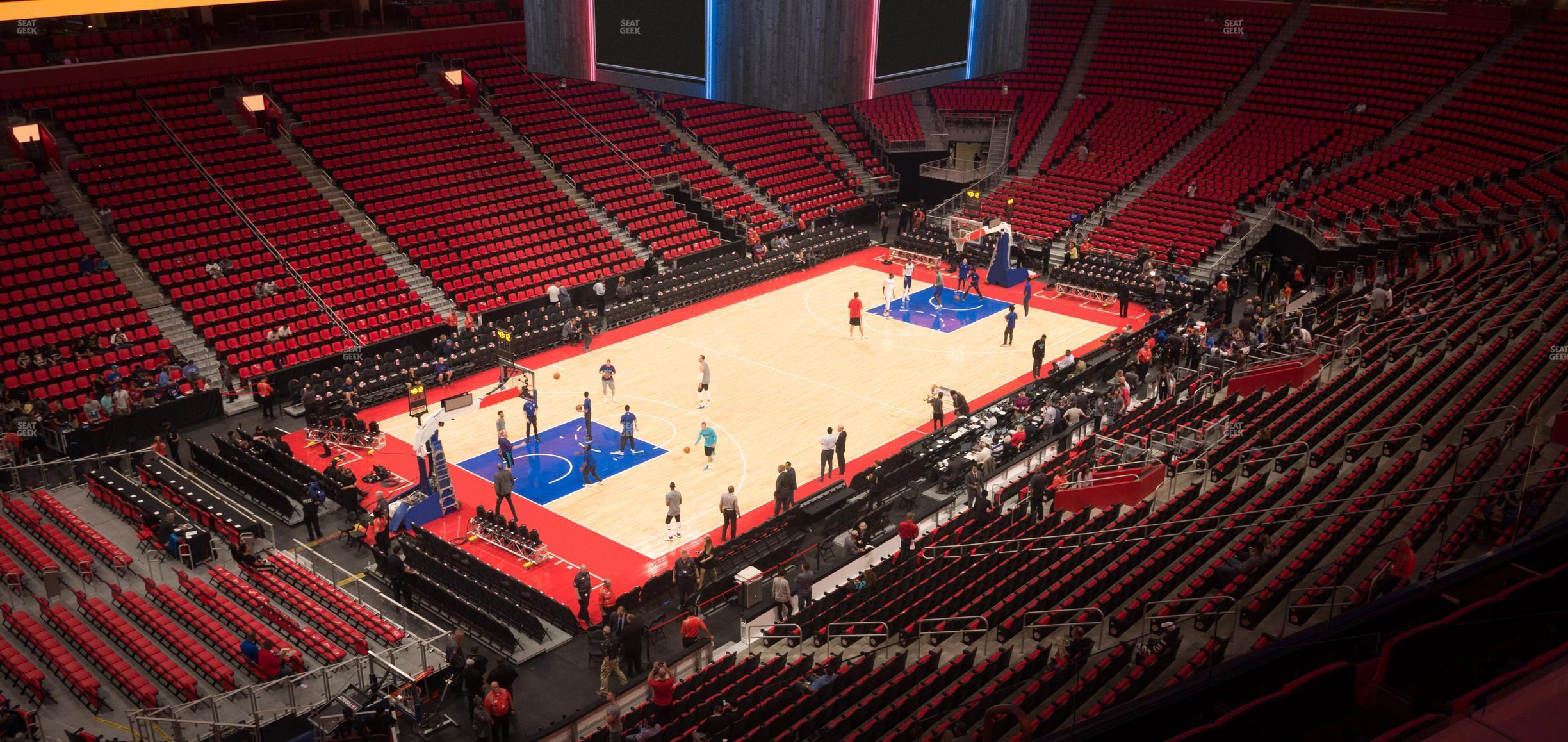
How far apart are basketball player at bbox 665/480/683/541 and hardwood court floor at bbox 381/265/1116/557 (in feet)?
0.44

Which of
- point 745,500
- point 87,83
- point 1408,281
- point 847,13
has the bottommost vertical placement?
point 745,500

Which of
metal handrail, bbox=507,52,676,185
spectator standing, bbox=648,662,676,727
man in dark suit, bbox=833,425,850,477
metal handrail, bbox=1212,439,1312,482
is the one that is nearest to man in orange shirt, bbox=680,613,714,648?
spectator standing, bbox=648,662,676,727

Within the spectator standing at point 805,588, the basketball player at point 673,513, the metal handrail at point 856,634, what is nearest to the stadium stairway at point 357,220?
the basketball player at point 673,513

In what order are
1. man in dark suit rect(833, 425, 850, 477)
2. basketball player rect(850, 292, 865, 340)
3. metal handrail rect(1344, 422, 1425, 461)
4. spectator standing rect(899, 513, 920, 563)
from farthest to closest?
basketball player rect(850, 292, 865, 340) < man in dark suit rect(833, 425, 850, 477) < spectator standing rect(899, 513, 920, 563) < metal handrail rect(1344, 422, 1425, 461)

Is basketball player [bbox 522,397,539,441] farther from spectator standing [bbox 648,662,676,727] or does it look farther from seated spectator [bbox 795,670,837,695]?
seated spectator [bbox 795,670,837,695]

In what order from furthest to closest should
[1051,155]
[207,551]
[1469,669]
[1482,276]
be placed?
[1051,155] → [1482,276] → [207,551] → [1469,669]

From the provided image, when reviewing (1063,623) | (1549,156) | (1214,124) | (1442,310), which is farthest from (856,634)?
(1214,124)

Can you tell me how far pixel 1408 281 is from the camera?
27.8m

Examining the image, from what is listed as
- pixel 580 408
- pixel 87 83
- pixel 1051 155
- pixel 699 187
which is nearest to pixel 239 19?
pixel 87 83

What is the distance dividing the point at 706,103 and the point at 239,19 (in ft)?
51.3

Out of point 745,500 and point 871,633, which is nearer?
point 871,633

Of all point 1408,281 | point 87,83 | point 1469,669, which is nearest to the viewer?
point 1469,669

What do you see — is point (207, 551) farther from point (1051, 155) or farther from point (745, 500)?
point (1051, 155)

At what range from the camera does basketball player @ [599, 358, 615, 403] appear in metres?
26.7
